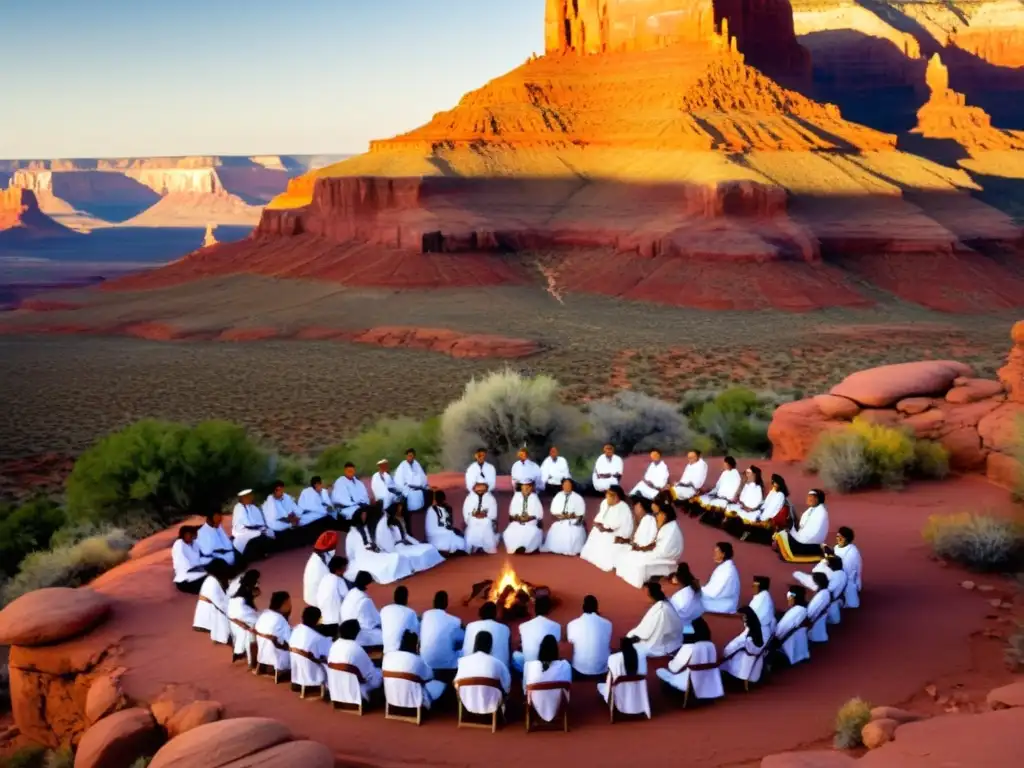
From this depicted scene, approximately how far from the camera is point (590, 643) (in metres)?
11.3

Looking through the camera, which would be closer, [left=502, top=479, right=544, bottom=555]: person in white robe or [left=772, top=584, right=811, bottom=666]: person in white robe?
[left=772, top=584, right=811, bottom=666]: person in white robe

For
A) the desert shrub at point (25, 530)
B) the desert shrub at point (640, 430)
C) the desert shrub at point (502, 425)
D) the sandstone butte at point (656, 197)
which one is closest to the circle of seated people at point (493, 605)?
the desert shrub at point (502, 425)

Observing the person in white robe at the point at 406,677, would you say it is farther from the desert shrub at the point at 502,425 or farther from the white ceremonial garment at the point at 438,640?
the desert shrub at the point at 502,425

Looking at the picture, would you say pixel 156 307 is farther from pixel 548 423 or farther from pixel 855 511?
pixel 855 511

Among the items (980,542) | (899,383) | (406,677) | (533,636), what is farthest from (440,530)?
(899,383)

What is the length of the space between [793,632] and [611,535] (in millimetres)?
4057

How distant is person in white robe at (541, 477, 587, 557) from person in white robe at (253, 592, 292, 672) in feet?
18.4

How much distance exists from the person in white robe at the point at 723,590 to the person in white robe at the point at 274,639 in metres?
5.31

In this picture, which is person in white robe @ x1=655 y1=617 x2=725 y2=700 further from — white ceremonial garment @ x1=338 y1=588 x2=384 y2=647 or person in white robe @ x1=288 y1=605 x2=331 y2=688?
person in white robe @ x1=288 y1=605 x2=331 y2=688

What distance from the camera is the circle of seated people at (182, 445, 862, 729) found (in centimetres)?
1077

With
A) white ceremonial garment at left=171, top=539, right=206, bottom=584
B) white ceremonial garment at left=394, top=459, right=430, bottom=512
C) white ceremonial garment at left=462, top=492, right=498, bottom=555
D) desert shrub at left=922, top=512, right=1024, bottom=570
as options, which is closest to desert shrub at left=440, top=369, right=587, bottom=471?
white ceremonial garment at left=394, top=459, right=430, bottom=512

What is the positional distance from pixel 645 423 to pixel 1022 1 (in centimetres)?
14006

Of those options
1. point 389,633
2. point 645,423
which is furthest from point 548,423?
point 389,633

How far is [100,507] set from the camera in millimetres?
20500
